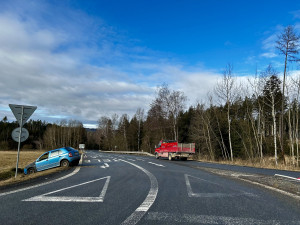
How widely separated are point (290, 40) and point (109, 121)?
85147 mm

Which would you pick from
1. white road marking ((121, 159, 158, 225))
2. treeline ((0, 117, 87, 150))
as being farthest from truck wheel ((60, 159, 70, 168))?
treeline ((0, 117, 87, 150))

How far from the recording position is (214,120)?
1633 inches

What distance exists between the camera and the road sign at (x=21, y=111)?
10.2 meters

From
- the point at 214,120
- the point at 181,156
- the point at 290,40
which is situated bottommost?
the point at 181,156

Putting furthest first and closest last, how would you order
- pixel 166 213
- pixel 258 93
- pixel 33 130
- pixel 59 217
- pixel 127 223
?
pixel 33 130, pixel 258 93, pixel 166 213, pixel 59 217, pixel 127 223

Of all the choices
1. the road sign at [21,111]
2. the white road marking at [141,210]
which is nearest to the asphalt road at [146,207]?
the white road marking at [141,210]

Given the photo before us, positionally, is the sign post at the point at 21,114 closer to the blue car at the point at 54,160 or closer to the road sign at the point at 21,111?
the road sign at the point at 21,111

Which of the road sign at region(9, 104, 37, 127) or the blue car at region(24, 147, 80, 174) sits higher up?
the road sign at region(9, 104, 37, 127)

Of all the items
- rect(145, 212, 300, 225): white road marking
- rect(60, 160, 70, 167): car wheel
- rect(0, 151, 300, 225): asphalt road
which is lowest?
rect(60, 160, 70, 167): car wheel

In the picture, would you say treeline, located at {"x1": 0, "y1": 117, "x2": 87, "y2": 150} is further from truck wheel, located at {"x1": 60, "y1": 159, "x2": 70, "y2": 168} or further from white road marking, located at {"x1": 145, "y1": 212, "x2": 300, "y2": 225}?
white road marking, located at {"x1": 145, "y1": 212, "x2": 300, "y2": 225}

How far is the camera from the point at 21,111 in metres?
10.3

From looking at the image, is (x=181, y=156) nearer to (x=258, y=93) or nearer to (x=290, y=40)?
(x=258, y=93)

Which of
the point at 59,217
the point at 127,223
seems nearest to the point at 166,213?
the point at 127,223

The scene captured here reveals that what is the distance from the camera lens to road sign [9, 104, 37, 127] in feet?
33.3
